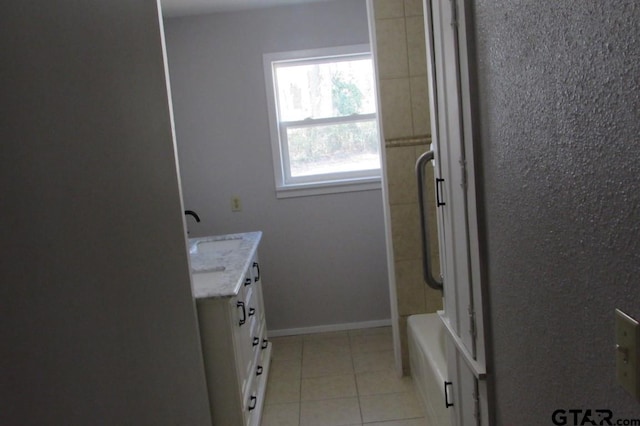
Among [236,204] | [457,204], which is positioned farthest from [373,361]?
[457,204]

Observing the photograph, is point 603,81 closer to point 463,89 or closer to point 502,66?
point 502,66

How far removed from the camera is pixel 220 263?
2643 mm

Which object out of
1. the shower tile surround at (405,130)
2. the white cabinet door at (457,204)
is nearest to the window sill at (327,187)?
the shower tile surround at (405,130)

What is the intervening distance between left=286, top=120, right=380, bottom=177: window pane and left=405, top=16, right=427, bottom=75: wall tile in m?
0.97

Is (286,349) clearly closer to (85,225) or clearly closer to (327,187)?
(327,187)

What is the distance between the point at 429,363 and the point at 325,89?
84.6 inches

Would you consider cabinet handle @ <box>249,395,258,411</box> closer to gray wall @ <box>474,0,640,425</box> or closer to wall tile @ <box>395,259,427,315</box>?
wall tile @ <box>395,259,427,315</box>

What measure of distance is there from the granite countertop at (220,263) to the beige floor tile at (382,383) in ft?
3.39

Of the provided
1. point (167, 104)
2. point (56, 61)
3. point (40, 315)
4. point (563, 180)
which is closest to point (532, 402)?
point (563, 180)

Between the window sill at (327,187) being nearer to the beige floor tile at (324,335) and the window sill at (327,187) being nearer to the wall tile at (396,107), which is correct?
the wall tile at (396,107)

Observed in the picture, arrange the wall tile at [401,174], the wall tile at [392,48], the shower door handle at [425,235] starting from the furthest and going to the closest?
the wall tile at [401,174] → the wall tile at [392,48] → the shower door handle at [425,235]

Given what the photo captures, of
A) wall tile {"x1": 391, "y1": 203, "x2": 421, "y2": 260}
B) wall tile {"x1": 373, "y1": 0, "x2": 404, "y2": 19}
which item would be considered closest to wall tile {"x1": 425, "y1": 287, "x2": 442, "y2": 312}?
wall tile {"x1": 391, "y1": 203, "x2": 421, "y2": 260}

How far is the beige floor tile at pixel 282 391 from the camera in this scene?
9.80 feet

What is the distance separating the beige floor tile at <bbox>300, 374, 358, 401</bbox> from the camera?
118 inches
